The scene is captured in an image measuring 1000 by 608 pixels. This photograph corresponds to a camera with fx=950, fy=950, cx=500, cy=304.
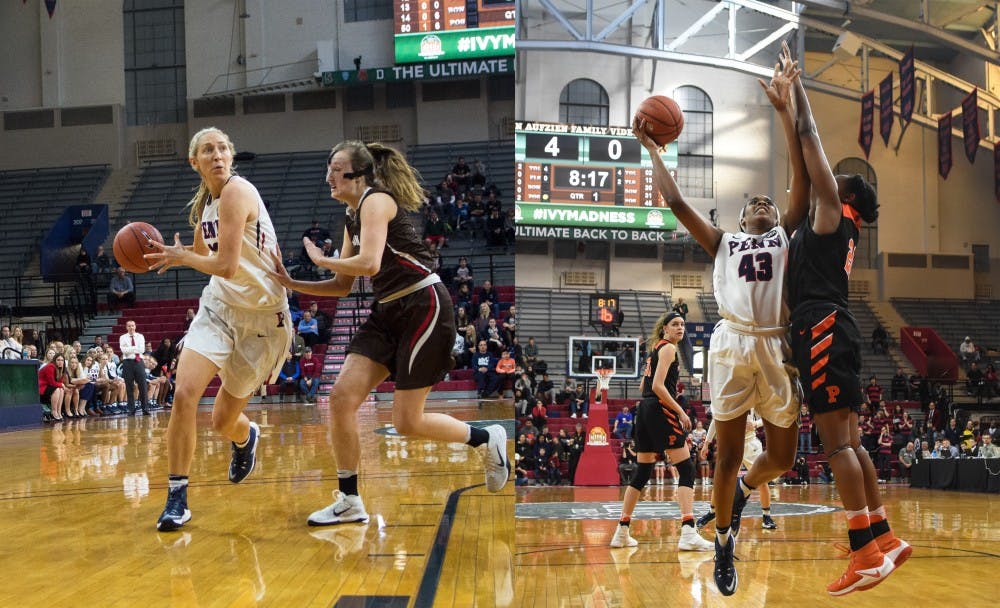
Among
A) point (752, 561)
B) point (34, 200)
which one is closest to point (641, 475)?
point (752, 561)

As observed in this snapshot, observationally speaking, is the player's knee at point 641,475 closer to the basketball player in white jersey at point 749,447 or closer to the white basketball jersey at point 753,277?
the basketball player in white jersey at point 749,447

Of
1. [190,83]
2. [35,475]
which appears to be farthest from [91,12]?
[35,475]

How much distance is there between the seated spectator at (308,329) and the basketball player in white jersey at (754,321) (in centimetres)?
979

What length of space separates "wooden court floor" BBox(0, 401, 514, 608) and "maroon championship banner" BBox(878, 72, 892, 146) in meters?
1.66

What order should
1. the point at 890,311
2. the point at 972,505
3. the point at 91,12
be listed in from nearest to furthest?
the point at 890,311
the point at 972,505
the point at 91,12

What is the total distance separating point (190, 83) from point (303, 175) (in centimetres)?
420

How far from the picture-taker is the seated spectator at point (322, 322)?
1254 centimetres

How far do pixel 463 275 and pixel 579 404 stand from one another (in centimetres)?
1021

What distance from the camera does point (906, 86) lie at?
271 cm

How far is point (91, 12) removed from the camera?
2094 cm

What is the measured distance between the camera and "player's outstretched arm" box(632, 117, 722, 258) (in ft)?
8.24

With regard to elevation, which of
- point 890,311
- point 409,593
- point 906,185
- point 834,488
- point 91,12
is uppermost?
point 91,12

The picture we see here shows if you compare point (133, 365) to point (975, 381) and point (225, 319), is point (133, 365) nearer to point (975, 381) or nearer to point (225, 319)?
point (225, 319)

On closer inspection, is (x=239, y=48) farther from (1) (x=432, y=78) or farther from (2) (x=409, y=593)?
(2) (x=409, y=593)
